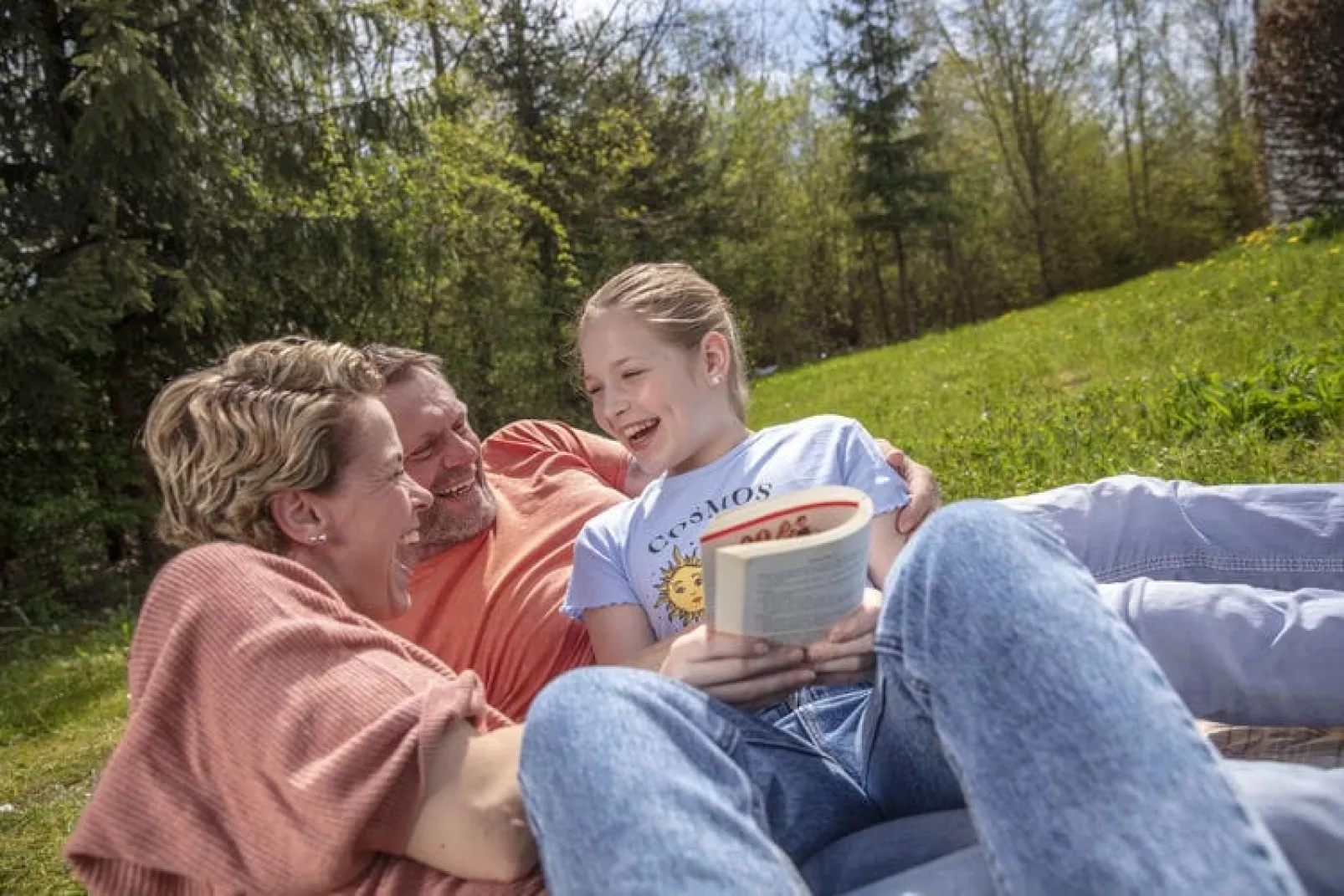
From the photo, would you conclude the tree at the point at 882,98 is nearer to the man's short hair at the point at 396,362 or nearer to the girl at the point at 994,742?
the man's short hair at the point at 396,362

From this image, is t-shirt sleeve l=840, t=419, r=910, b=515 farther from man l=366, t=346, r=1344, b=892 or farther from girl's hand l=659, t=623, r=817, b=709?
girl's hand l=659, t=623, r=817, b=709

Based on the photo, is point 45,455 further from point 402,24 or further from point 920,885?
point 920,885

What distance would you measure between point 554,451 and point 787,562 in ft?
5.85

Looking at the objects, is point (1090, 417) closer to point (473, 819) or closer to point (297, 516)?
point (297, 516)

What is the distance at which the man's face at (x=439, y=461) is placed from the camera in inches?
99.7

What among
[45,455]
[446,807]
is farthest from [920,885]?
[45,455]

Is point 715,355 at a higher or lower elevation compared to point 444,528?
higher

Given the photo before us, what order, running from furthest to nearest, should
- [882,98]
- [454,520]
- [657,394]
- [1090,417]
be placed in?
1. [882,98]
2. [1090,417]
3. [454,520]
4. [657,394]

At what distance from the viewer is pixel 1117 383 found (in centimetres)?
562

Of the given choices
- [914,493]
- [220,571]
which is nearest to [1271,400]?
[914,493]

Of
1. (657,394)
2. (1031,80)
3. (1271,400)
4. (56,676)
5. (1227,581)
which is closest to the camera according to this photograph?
(1227,581)

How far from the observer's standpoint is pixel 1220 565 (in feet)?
7.00

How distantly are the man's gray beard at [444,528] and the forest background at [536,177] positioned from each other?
85 centimetres

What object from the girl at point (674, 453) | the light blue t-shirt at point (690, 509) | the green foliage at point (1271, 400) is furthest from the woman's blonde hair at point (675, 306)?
the green foliage at point (1271, 400)
